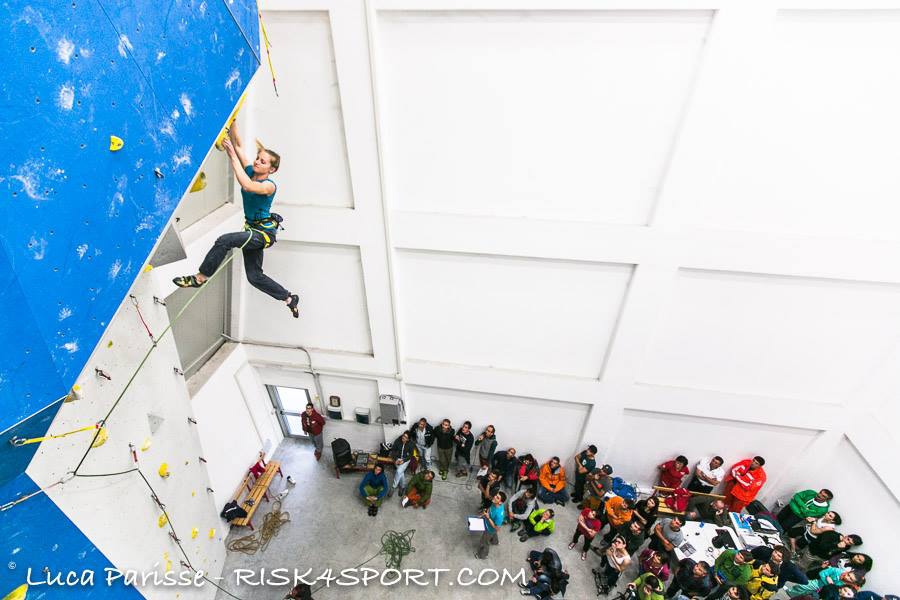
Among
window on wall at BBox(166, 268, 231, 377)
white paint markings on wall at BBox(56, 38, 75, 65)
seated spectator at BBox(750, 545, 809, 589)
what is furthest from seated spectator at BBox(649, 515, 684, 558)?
white paint markings on wall at BBox(56, 38, 75, 65)

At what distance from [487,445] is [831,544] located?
496 cm

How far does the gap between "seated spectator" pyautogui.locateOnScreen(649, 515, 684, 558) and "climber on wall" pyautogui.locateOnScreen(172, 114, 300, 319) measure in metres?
6.67

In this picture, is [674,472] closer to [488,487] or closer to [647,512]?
[647,512]

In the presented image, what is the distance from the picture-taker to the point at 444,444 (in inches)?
290

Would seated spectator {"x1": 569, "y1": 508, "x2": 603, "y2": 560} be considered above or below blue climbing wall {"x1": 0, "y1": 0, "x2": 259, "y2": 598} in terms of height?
below

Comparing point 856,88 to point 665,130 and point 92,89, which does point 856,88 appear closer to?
point 665,130

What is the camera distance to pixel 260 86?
5.11 m

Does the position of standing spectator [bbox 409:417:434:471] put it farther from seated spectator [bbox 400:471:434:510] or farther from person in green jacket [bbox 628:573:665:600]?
Result: person in green jacket [bbox 628:573:665:600]

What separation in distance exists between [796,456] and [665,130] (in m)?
5.59

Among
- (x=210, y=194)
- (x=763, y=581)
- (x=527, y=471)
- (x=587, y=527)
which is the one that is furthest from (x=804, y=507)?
(x=210, y=194)

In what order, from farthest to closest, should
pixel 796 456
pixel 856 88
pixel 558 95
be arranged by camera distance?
pixel 796 456
pixel 558 95
pixel 856 88

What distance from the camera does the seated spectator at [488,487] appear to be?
6887mm

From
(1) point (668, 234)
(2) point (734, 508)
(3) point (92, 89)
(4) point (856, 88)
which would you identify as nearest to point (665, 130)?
Result: (1) point (668, 234)

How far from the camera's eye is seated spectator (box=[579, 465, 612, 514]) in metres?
6.78
